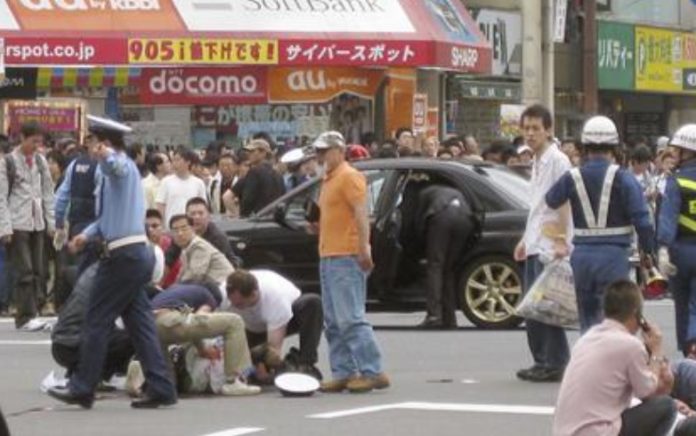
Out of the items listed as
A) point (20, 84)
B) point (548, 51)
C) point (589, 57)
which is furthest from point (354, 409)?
point (589, 57)

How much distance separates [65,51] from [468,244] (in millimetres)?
14905

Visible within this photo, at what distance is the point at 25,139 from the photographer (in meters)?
20.0

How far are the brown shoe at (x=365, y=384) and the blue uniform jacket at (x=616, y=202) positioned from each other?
5.91 ft

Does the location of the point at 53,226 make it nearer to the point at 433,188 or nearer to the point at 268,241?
the point at 268,241

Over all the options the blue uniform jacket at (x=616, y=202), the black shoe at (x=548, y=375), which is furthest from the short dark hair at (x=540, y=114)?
the black shoe at (x=548, y=375)

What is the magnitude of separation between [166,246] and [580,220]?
4.11 meters

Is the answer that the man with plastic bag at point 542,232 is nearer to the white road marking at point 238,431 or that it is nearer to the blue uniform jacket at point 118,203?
the white road marking at point 238,431

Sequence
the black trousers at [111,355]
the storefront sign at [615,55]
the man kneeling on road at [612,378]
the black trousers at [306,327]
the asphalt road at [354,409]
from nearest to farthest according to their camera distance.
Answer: the man kneeling on road at [612,378], the asphalt road at [354,409], the black trousers at [111,355], the black trousers at [306,327], the storefront sign at [615,55]

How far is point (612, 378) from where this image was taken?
974cm

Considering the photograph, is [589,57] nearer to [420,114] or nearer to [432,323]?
[420,114]

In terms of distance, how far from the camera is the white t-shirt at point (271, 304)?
47.8ft

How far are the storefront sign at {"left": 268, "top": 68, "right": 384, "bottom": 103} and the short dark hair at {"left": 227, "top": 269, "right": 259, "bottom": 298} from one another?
822 inches

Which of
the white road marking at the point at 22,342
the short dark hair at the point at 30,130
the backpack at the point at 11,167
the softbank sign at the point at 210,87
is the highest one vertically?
the softbank sign at the point at 210,87

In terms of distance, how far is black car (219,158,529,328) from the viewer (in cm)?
1936
